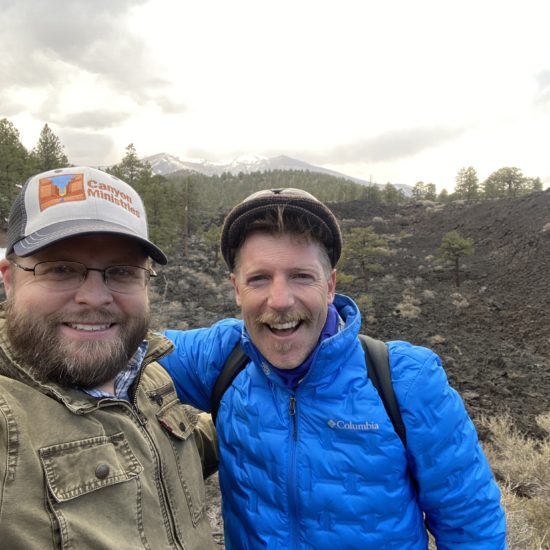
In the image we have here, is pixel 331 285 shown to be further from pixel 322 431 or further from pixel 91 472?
pixel 91 472

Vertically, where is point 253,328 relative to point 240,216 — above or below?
below

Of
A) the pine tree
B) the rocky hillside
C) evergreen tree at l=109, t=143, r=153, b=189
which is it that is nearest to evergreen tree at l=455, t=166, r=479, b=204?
the pine tree

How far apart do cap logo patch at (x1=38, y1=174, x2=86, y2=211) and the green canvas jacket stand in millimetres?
534

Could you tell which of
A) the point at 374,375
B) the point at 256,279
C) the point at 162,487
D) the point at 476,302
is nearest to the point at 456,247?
the point at 476,302

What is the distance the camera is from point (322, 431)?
5.76 ft

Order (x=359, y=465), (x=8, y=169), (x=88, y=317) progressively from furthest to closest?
(x=8, y=169) → (x=359, y=465) → (x=88, y=317)

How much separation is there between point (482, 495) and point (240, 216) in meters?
1.69

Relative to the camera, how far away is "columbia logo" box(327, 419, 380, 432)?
5.59ft

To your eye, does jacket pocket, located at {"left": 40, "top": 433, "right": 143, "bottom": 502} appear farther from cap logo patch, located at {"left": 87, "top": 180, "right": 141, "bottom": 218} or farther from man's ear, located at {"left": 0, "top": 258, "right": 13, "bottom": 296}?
cap logo patch, located at {"left": 87, "top": 180, "right": 141, "bottom": 218}

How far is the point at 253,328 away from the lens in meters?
1.90

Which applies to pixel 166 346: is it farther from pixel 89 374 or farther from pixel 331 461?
pixel 331 461

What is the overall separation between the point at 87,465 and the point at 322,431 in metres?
0.98

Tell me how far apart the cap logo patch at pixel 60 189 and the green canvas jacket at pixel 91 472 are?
0.53 metres

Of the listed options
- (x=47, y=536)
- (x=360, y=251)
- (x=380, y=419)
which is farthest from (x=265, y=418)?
(x=360, y=251)
